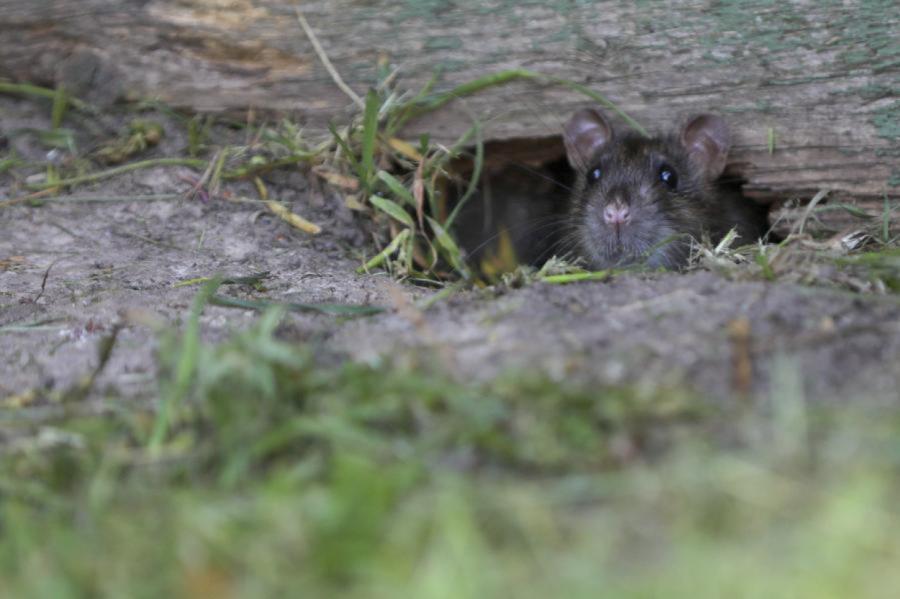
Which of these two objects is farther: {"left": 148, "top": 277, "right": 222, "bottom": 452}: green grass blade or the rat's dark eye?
the rat's dark eye

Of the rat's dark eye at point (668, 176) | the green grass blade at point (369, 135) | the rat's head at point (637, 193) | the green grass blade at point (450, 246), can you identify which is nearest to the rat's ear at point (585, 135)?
the rat's head at point (637, 193)

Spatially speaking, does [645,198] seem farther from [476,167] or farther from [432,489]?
[432,489]

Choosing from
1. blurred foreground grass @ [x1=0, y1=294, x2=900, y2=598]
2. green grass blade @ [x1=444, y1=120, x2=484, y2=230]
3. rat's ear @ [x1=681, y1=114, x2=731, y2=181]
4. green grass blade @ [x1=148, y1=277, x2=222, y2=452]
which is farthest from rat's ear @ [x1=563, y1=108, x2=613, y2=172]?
green grass blade @ [x1=148, y1=277, x2=222, y2=452]

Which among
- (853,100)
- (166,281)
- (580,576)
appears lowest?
(166,281)

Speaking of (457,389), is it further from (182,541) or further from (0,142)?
(0,142)

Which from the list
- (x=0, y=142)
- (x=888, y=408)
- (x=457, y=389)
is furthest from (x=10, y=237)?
(x=888, y=408)

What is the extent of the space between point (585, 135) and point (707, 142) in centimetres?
72

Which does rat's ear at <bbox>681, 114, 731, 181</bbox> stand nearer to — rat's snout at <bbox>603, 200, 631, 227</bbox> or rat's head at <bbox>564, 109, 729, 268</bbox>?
rat's head at <bbox>564, 109, 729, 268</bbox>

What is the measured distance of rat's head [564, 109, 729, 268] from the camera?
18.4 ft

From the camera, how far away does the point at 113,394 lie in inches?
123

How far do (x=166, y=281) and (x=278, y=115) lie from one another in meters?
1.42

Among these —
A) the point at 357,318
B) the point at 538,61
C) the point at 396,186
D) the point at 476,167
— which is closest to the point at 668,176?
the point at 538,61

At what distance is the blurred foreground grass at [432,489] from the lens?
2.18 m

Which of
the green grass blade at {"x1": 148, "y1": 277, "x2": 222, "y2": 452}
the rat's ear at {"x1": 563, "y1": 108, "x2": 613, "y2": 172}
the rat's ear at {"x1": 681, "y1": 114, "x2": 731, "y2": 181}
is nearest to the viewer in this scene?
the green grass blade at {"x1": 148, "y1": 277, "x2": 222, "y2": 452}
